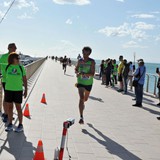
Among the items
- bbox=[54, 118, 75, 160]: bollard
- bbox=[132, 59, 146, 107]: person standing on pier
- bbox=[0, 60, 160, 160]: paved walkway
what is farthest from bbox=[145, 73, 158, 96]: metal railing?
bbox=[54, 118, 75, 160]: bollard

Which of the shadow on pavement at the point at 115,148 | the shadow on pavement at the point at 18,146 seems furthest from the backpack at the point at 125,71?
the shadow on pavement at the point at 18,146

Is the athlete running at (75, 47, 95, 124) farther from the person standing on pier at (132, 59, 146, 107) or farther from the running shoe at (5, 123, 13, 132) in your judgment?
the person standing on pier at (132, 59, 146, 107)

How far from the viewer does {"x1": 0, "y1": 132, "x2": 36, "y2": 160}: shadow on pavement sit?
18.4 feet

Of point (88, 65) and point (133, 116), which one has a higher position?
point (88, 65)

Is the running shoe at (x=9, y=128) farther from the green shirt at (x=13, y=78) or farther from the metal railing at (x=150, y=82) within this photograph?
the metal railing at (x=150, y=82)

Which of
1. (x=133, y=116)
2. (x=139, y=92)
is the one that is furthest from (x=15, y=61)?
(x=139, y=92)

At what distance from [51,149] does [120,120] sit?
12.0 ft

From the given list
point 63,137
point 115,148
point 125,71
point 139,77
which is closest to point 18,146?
point 63,137

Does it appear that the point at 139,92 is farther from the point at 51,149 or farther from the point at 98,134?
the point at 51,149

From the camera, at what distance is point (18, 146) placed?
240 inches

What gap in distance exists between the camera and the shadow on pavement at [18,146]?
18.4 feet

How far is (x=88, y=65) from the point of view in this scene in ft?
27.0

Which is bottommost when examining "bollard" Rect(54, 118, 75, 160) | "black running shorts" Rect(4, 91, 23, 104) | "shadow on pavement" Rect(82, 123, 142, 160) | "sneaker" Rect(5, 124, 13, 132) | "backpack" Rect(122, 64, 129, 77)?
"shadow on pavement" Rect(82, 123, 142, 160)

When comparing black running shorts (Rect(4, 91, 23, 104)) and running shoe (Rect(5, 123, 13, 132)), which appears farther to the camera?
running shoe (Rect(5, 123, 13, 132))
